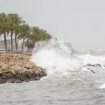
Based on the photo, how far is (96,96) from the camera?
3216 centimetres

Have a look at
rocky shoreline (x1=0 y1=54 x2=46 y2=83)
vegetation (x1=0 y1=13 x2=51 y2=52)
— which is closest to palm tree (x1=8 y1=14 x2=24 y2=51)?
vegetation (x1=0 y1=13 x2=51 y2=52)

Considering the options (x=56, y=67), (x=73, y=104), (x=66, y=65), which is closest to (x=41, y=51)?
(x=66, y=65)

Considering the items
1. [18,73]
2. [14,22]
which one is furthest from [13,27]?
[18,73]

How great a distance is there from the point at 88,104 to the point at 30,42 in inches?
4646

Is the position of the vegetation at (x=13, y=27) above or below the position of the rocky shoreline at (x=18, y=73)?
above

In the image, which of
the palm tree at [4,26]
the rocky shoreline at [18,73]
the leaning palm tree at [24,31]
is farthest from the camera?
the leaning palm tree at [24,31]

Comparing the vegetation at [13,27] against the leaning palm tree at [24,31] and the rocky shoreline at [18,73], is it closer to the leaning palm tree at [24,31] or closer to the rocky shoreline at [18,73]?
the leaning palm tree at [24,31]

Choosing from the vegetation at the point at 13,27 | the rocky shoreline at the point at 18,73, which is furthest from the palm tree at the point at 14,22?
the rocky shoreline at the point at 18,73

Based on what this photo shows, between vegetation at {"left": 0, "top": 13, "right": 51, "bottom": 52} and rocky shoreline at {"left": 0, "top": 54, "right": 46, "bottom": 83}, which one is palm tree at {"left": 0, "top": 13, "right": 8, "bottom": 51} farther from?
rocky shoreline at {"left": 0, "top": 54, "right": 46, "bottom": 83}

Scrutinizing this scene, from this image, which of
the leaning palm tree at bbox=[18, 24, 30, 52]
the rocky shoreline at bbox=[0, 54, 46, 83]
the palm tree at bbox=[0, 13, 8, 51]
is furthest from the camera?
the leaning palm tree at bbox=[18, 24, 30, 52]

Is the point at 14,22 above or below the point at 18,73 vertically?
above

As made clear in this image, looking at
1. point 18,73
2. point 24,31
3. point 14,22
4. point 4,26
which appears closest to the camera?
point 18,73

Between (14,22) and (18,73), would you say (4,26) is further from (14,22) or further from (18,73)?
(18,73)

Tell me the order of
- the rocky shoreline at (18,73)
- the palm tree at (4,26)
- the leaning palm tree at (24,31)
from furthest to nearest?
the leaning palm tree at (24,31) < the palm tree at (4,26) < the rocky shoreline at (18,73)
